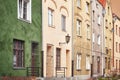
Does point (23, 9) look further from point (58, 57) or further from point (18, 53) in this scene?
point (58, 57)

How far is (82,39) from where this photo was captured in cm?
4778

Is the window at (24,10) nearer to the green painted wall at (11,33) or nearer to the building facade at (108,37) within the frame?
the green painted wall at (11,33)

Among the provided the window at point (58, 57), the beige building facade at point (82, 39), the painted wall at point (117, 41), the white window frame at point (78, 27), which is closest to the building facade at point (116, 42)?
the painted wall at point (117, 41)

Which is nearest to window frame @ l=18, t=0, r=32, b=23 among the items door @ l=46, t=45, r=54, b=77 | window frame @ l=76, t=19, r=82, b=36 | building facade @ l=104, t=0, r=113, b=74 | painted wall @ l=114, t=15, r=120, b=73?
door @ l=46, t=45, r=54, b=77

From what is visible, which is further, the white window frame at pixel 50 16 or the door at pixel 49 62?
the white window frame at pixel 50 16

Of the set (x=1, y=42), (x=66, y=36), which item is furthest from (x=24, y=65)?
(x=66, y=36)

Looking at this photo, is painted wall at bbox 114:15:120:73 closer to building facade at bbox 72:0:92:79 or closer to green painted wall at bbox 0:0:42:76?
building facade at bbox 72:0:92:79

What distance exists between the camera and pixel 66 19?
41562 mm

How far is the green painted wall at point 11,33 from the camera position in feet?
90.0

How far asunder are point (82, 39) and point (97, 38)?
10510 millimetres

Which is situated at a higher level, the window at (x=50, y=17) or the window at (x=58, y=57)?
the window at (x=50, y=17)

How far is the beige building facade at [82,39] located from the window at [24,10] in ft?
42.4

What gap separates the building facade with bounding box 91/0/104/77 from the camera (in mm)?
54516

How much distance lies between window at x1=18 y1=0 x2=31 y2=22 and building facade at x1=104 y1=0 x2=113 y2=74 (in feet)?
109
